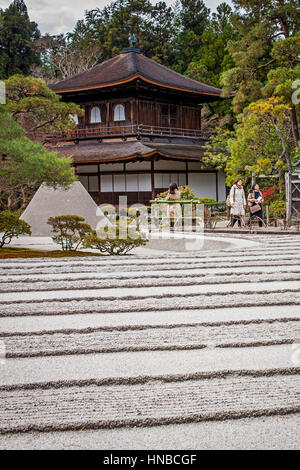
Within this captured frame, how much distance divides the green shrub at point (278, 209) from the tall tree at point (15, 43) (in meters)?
22.7

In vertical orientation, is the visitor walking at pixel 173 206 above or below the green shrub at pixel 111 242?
above

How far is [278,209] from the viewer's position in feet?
47.2

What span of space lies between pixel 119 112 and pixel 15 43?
15.2 metres

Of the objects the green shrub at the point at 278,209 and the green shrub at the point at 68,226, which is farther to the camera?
the green shrub at the point at 278,209

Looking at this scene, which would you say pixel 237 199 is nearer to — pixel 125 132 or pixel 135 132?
pixel 135 132

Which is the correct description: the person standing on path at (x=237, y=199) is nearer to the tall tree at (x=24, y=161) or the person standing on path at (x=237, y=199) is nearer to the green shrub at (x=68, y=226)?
the tall tree at (x=24, y=161)

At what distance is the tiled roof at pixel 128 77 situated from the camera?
68.7 feet

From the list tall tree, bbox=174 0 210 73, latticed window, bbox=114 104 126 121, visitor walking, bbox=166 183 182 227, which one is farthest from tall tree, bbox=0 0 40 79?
visitor walking, bbox=166 183 182 227

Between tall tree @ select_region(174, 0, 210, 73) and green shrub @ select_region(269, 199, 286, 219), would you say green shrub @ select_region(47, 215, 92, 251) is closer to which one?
green shrub @ select_region(269, 199, 286, 219)

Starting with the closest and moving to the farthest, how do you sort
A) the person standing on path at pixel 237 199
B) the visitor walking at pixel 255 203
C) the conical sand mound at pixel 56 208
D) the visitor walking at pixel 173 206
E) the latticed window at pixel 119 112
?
the conical sand mound at pixel 56 208, the visitor walking at pixel 173 206, the person standing on path at pixel 237 199, the visitor walking at pixel 255 203, the latticed window at pixel 119 112

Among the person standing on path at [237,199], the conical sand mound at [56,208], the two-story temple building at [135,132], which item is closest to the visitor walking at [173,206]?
the person standing on path at [237,199]

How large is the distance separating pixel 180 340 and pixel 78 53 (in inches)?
1360

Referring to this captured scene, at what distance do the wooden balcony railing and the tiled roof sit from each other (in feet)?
6.19

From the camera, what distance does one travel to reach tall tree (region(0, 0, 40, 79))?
3231cm
